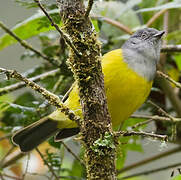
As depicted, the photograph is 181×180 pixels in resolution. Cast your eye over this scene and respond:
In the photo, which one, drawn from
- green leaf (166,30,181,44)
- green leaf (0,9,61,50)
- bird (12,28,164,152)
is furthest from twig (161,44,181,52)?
green leaf (0,9,61,50)

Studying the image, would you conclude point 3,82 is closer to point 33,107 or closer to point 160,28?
point 33,107

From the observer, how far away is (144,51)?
104 inches

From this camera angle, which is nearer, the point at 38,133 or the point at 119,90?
the point at 119,90

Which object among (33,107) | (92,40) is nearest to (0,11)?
(33,107)

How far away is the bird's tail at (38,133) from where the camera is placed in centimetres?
233

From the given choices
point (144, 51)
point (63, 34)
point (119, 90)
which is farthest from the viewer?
point (144, 51)

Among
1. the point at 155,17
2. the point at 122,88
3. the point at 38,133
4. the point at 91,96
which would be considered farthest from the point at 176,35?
the point at 91,96

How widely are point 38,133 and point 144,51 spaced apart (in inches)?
33.9

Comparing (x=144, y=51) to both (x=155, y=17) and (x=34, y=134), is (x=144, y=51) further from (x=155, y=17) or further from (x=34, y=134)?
(x=34, y=134)

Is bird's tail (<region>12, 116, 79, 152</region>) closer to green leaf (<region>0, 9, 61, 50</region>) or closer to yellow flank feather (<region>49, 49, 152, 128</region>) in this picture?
yellow flank feather (<region>49, 49, 152, 128</region>)

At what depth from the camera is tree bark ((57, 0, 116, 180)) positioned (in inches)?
55.8

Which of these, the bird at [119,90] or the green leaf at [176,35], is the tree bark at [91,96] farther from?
the green leaf at [176,35]

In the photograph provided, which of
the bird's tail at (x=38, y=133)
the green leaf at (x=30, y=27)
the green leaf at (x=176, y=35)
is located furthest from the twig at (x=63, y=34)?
the green leaf at (x=176, y=35)

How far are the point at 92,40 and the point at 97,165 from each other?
0.44 m
